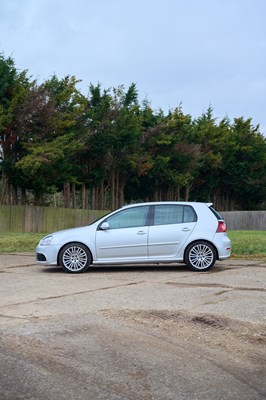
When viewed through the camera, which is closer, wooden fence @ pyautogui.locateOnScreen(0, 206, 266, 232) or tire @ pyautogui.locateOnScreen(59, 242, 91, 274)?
tire @ pyautogui.locateOnScreen(59, 242, 91, 274)

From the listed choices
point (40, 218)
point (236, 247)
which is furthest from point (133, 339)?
point (40, 218)

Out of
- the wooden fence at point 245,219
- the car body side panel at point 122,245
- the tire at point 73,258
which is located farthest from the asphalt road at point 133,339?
the wooden fence at point 245,219

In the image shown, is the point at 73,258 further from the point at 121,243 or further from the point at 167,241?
the point at 167,241

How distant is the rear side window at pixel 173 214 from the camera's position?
44.1 feet

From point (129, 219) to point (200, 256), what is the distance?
5.79ft

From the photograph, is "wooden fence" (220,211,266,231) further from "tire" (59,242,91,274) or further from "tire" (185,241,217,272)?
"tire" (59,242,91,274)

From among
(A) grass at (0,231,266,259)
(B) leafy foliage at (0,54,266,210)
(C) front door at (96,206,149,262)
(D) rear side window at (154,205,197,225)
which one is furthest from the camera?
(B) leafy foliage at (0,54,266,210)

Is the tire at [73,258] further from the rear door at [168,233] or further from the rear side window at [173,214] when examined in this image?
the rear side window at [173,214]

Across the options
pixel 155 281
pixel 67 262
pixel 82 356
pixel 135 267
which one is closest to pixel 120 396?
pixel 82 356

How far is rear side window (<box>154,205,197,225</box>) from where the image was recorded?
13.4 metres

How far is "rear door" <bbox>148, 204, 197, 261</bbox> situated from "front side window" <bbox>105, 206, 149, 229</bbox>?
0.81 feet

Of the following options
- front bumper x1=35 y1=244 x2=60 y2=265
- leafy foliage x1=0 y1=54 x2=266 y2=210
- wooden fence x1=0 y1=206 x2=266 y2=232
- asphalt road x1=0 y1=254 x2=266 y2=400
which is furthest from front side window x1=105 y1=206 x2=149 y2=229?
wooden fence x1=0 y1=206 x2=266 y2=232

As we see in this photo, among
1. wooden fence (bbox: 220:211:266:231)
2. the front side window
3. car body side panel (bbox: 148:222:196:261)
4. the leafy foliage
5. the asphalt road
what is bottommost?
the asphalt road

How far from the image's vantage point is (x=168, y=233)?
43.4 ft
